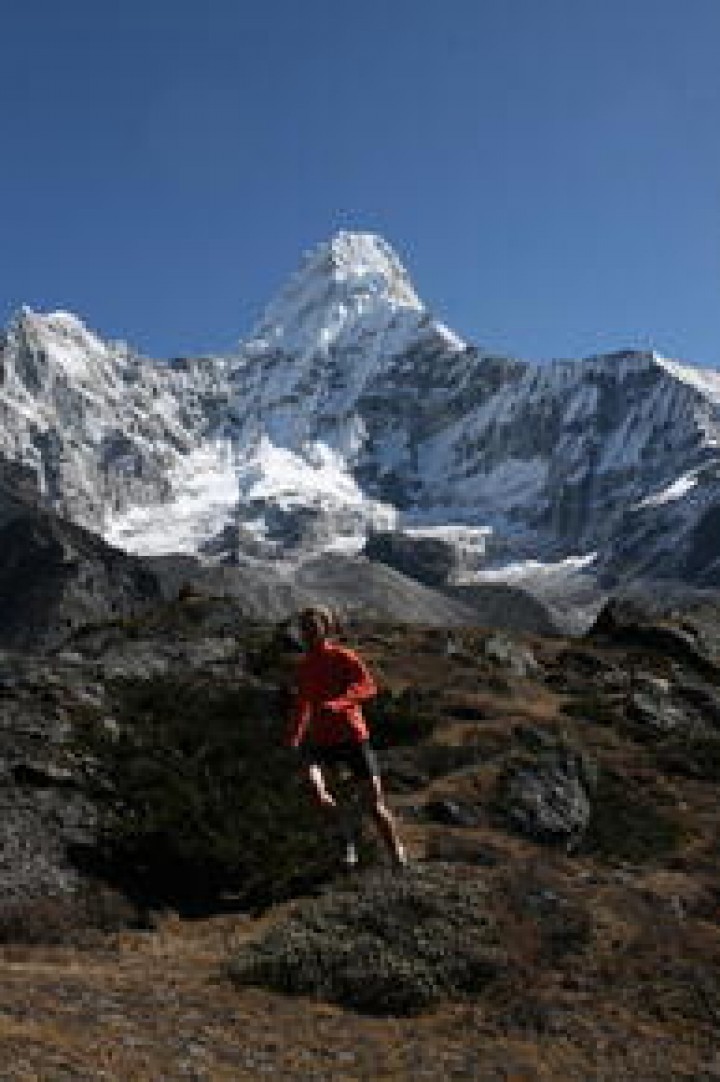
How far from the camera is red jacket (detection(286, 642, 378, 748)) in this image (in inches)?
658

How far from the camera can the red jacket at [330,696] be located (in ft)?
54.9

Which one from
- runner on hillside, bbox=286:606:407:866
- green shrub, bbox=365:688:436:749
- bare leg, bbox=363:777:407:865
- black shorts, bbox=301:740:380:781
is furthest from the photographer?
green shrub, bbox=365:688:436:749

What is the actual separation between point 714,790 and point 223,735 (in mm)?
9850

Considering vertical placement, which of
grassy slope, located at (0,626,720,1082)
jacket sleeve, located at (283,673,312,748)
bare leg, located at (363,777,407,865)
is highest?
jacket sleeve, located at (283,673,312,748)

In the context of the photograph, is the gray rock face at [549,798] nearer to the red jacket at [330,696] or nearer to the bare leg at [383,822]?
the bare leg at [383,822]

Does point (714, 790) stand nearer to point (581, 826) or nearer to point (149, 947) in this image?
point (581, 826)

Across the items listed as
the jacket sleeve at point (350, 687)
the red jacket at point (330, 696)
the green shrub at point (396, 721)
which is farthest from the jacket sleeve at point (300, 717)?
the green shrub at point (396, 721)

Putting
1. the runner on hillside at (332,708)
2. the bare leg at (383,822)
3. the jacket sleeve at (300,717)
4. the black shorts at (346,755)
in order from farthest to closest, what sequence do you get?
1. the black shorts at (346,755)
2. the runner on hillside at (332,708)
3. the jacket sleeve at (300,717)
4. the bare leg at (383,822)

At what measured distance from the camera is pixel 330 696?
16766 mm

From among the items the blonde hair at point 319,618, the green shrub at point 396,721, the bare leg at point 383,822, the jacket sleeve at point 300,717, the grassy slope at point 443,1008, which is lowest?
the grassy slope at point 443,1008

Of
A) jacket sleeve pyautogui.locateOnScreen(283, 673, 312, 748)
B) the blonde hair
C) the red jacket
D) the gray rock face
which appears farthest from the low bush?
the gray rock face

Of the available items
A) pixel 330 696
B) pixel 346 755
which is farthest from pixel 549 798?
pixel 330 696

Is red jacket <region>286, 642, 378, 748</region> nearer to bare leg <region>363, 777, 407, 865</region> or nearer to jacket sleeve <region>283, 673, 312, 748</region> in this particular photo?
jacket sleeve <region>283, 673, 312, 748</region>

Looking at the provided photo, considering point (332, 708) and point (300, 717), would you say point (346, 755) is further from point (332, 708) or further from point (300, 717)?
point (300, 717)
